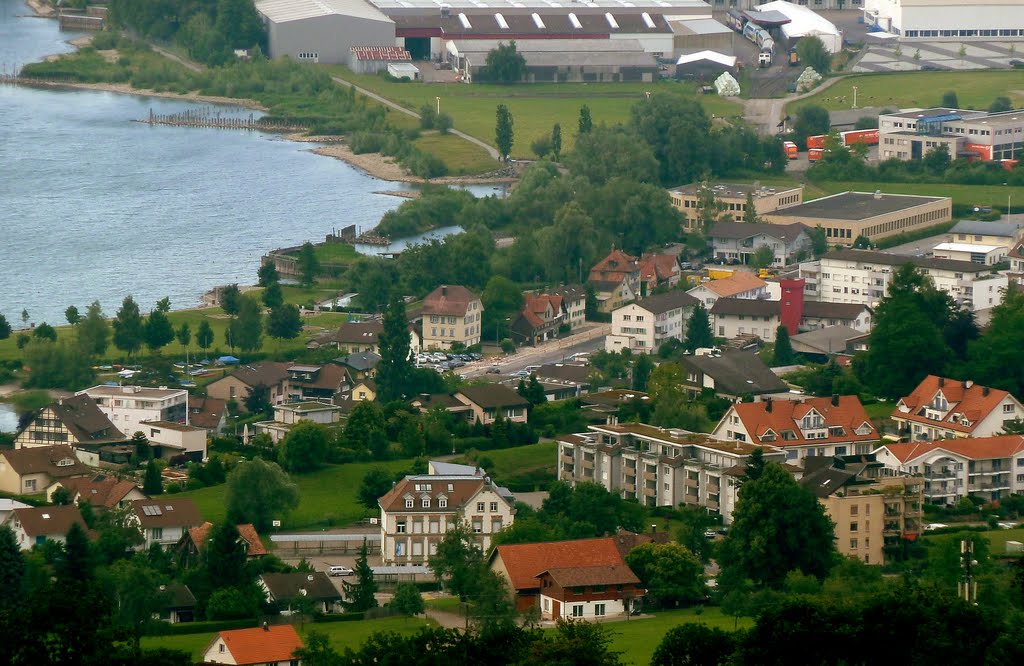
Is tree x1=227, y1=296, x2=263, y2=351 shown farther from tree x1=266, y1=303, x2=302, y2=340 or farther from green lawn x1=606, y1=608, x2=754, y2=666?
green lawn x1=606, y1=608, x2=754, y2=666

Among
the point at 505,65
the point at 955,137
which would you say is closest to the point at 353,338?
the point at 955,137

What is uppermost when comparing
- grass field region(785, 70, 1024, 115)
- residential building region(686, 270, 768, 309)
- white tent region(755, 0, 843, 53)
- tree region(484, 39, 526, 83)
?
white tent region(755, 0, 843, 53)

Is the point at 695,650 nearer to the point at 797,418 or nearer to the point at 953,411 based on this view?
the point at 797,418

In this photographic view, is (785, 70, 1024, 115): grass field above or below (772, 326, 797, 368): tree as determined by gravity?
above

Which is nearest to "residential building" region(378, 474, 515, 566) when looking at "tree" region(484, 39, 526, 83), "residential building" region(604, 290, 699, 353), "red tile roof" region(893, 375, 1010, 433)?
"red tile roof" region(893, 375, 1010, 433)

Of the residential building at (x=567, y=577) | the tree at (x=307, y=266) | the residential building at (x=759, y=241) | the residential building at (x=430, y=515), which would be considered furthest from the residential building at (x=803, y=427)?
the tree at (x=307, y=266)
